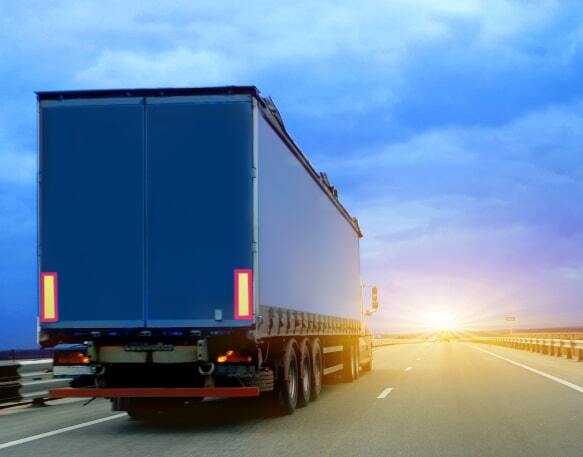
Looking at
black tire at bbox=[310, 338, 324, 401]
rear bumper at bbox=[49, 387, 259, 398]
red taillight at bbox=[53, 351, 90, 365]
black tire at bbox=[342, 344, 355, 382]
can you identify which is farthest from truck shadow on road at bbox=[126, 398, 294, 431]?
black tire at bbox=[342, 344, 355, 382]

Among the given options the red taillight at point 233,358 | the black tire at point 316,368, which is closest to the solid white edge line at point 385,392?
the black tire at point 316,368

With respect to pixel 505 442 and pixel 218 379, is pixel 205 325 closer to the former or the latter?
pixel 218 379

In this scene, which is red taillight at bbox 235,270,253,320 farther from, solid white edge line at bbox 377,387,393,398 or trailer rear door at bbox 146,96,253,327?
solid white edge line at bbox 377,387,393,398

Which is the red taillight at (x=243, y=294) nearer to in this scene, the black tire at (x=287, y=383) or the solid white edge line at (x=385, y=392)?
the black tire at (x=287, y=383)

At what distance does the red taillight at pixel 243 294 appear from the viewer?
30.9 ft

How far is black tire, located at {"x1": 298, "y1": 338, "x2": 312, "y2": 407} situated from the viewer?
1235 cm

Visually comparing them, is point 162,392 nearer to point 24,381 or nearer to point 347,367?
point 24,381

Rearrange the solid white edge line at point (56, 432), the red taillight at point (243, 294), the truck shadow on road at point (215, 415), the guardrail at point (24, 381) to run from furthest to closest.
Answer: the guardrail at point (24, 381) → the truck shadow on road at point (215, 415) → the red taillight at point (243, 294) → the solid white edge line at point (56, 432)

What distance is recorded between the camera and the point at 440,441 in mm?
8648

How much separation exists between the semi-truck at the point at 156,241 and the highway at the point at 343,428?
0.71 m

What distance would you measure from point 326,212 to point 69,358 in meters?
6.95

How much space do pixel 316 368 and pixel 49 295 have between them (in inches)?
213

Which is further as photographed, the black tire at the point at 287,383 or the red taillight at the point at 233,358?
the black tire at the point at 287,383

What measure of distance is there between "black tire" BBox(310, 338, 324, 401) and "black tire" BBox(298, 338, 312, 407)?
151 millimetres
